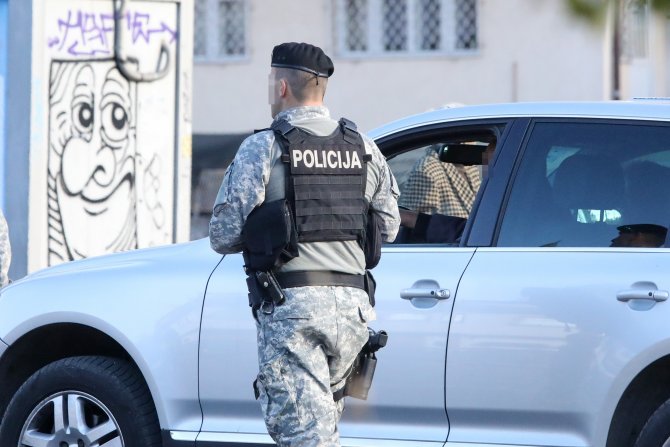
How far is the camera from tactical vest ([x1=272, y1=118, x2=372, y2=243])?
3.83 metres

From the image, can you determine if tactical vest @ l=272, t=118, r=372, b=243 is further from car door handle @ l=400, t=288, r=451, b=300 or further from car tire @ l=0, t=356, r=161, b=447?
car tire @ l=0, t=356, r=161, b=447

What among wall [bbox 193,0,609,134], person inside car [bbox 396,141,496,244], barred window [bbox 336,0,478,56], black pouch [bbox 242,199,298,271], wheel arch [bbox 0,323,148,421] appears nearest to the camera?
black pouch [bbox 242,199,298,271]

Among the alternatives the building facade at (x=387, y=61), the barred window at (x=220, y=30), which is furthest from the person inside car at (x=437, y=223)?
the barred window at (x=220, y=30)

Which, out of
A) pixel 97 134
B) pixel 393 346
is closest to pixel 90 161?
pixel 97 134

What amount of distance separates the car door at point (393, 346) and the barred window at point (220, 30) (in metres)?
12.7

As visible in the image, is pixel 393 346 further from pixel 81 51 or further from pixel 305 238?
pixel 81 51

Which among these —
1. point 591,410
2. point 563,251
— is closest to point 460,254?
point 563,251

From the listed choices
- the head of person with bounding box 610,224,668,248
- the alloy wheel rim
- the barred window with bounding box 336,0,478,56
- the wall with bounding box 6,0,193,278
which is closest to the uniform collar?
the head of person with bounding box 610,224,668,248

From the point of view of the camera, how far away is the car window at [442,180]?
457cm

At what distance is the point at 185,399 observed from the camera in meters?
4.59

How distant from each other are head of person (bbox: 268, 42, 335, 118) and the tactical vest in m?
0.09

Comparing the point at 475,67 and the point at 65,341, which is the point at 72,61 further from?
the point at 475,67

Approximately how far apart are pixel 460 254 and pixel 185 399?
1.14m

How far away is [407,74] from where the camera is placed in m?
16.5
